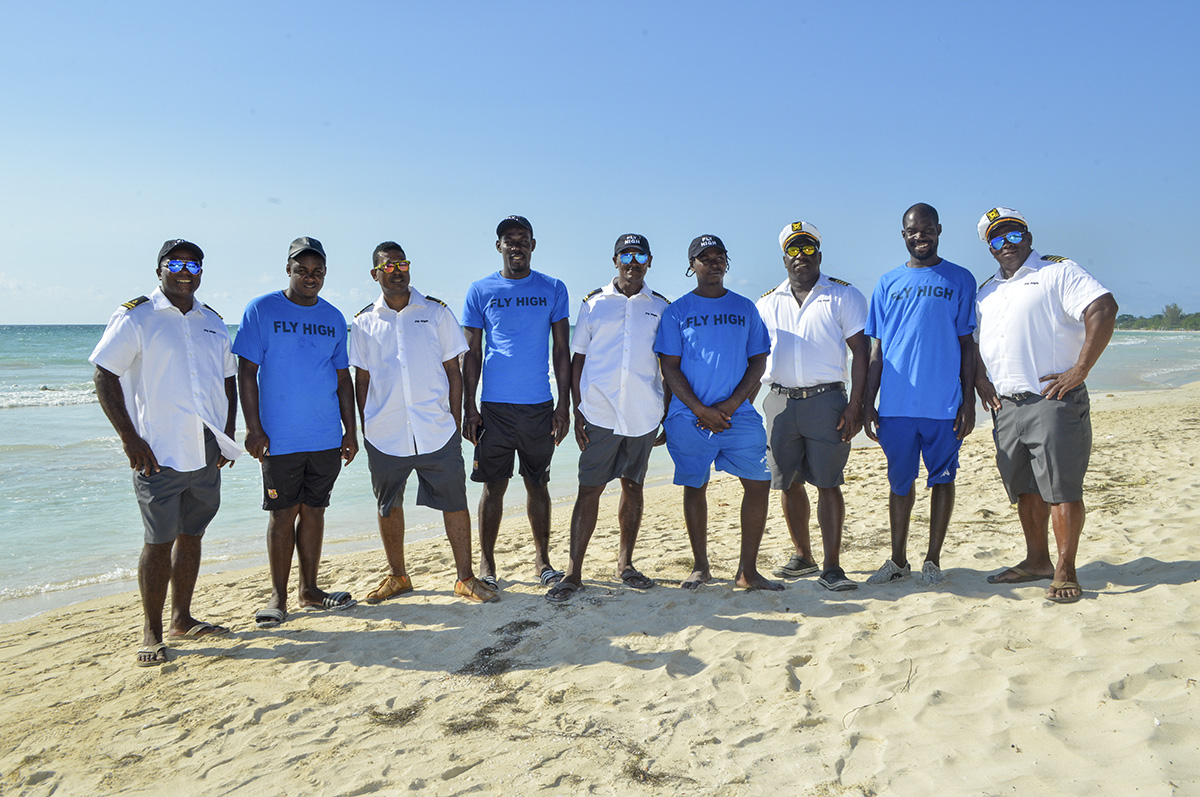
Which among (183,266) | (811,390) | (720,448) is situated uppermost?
(183,266)

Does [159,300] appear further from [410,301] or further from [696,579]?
[696,579]

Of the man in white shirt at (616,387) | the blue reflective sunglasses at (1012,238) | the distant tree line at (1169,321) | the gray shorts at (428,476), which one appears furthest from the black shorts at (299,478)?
the distant tree line at (1169,321)

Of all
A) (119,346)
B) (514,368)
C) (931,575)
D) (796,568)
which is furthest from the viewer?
(796,568)

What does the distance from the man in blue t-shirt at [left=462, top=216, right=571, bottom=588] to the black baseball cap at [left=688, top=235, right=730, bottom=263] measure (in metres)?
0.90

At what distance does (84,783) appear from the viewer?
2.78 metres

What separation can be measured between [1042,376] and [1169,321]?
116m

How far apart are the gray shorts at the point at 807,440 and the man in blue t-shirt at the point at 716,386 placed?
0.59 feet

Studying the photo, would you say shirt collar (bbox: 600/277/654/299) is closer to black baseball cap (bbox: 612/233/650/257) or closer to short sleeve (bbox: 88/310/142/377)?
black baseball cap (bbox: 612/233/650/257)

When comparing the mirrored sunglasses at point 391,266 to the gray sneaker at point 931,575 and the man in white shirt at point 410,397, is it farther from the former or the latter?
the gray sneaker at point 931,575

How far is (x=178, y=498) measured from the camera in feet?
12.9

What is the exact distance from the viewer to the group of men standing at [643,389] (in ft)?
13.4

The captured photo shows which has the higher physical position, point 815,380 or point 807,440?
point 815,380

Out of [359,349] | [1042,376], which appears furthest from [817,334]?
[359,349]

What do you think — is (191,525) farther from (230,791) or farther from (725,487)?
(725,487)
